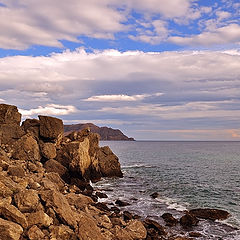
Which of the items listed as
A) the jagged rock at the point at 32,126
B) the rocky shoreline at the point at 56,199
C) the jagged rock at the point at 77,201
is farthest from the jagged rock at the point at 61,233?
the jagged rock at the point at 32,126

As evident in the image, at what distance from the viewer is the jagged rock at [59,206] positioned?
20030 millimetres

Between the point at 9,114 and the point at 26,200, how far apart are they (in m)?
32.7

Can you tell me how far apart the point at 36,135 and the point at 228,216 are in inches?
1418

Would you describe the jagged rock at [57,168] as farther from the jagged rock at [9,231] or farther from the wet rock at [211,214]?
the jagged rock at [9,231]

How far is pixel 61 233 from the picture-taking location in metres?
18.5

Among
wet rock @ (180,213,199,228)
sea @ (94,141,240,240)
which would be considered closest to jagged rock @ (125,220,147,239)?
sea @ (94,141,240,240)

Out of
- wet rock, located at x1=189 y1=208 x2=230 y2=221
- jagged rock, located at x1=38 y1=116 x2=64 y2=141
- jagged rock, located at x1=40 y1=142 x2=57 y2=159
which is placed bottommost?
wet rock, located at x1=189 y1=208 x2=230 y2=221

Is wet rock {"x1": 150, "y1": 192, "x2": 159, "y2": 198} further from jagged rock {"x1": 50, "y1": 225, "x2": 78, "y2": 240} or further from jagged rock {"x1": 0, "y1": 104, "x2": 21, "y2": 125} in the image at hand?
jagged rock {"x1": 0, "y1": 104, "x2": 21, "y2": 125}

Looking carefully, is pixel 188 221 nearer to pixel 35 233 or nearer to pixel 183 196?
pixel 183 196

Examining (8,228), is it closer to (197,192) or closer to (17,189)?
(17,189)

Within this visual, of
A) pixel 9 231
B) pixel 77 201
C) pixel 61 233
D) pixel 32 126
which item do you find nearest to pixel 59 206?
pixel 61 233

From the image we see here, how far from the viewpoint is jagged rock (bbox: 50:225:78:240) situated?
18288 millimetres

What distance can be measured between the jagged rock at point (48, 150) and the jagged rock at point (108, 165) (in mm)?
15377

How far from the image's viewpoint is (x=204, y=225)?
28.8 metres
